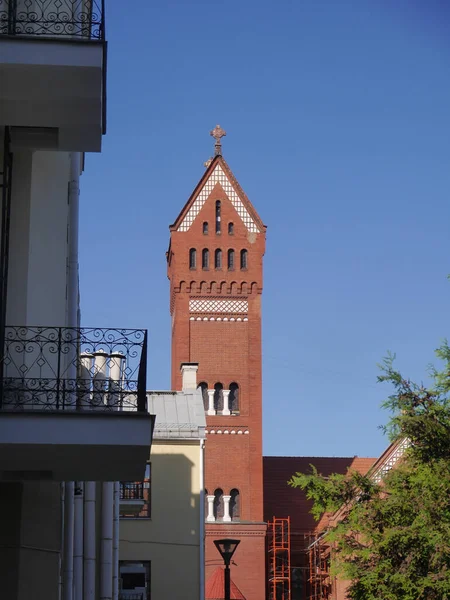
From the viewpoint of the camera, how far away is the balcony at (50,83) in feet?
31.4

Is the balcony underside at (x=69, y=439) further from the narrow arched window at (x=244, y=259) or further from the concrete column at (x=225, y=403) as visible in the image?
the narrow arched window at (x=244, y=259)

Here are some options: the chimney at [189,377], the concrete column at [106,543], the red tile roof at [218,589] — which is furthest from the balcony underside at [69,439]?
the red tile roof at [218,589]

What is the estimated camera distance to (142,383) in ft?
33.4

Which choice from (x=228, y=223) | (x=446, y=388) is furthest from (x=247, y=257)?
(x=446, y=388)

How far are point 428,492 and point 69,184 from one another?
12.7m

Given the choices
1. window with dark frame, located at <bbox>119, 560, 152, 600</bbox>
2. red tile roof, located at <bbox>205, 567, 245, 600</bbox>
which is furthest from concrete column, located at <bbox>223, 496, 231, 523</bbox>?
window with dark frame, located at <bbox>119, 560, 152, 600</bbox>

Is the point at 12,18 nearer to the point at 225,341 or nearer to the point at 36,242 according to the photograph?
the point at 36,242

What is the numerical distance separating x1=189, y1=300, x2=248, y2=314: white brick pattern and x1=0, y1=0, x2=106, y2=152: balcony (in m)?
43.4

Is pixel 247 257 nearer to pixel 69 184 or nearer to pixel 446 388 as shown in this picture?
pixel 446 388

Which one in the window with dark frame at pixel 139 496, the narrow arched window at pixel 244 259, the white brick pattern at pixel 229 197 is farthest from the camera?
the white brick pattern at pixel 229 197

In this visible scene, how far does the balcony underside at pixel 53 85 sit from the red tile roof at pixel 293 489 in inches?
1995

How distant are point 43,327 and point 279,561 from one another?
1888 inches

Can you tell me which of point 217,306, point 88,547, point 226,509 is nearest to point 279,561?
point 226,509

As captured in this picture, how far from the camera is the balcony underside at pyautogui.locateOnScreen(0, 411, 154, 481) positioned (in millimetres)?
9305
